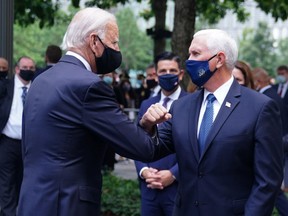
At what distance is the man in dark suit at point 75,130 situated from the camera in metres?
3.79

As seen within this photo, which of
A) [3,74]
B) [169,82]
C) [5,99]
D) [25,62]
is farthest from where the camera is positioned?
[3,74]

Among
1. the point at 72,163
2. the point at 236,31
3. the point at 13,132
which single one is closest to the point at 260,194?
the point at 72,163

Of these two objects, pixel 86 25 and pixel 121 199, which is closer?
pixel 86 25

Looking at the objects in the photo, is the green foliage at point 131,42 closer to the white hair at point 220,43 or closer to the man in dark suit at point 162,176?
the man in dark suit at point 162,176

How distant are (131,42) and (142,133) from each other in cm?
7110

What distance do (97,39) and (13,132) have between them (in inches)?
196

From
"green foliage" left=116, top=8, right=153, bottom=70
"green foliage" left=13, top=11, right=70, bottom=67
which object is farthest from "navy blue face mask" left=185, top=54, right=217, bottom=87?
"green foliage" left=116, top=8, right=153, bottom=70

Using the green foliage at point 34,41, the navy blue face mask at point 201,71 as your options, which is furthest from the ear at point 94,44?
the green foliage at point 34,41

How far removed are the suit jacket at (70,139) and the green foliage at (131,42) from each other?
68077 mm

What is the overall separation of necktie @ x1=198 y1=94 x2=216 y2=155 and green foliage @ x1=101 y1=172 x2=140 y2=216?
462 cm

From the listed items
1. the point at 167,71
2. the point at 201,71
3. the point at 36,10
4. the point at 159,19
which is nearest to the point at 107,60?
the point at 201,71

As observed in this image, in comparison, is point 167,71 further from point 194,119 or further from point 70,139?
point 70,139

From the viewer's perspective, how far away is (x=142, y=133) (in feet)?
13.0

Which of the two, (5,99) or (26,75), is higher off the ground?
(26,75)
